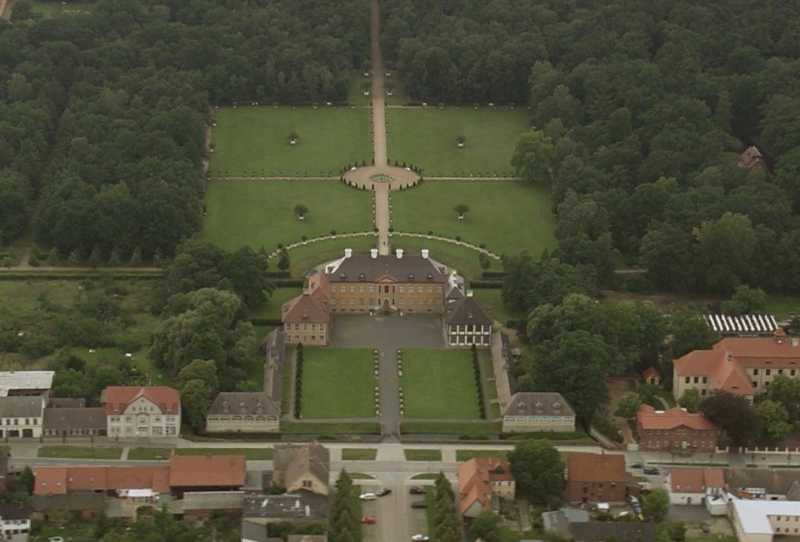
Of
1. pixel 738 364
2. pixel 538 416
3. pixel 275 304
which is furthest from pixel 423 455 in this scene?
pixel 275 304

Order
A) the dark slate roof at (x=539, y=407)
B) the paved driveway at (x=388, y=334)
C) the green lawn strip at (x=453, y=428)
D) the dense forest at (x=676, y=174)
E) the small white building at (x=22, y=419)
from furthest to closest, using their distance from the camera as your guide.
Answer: the dense forest at (x=676, y=174) < the paved driveway at (x=388, y=334) < the green lawn strip at (x=453, y=428) < the dark slate roof at (x=539, y=407) < the small white building at (x=22, y=419)

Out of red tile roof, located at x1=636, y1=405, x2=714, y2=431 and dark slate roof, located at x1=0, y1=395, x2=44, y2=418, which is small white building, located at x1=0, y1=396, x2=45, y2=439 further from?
red tile roof, located at x1=636, y1=405, x2=714, y2=431

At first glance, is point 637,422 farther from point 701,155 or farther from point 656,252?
point 701,155

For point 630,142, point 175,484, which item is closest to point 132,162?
point 630,142

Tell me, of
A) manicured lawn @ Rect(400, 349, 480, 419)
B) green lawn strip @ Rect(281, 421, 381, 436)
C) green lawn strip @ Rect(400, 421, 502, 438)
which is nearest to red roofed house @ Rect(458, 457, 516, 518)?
green lawn strip @ Rect(400, 421, 502, 438)

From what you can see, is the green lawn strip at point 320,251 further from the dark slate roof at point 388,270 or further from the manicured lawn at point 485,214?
the dark slate roof at point 388,270

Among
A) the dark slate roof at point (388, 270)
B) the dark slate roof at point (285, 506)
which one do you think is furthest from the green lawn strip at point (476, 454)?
the dark slate roof at point (388, 270)

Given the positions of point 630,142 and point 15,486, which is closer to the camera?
point 15,486
